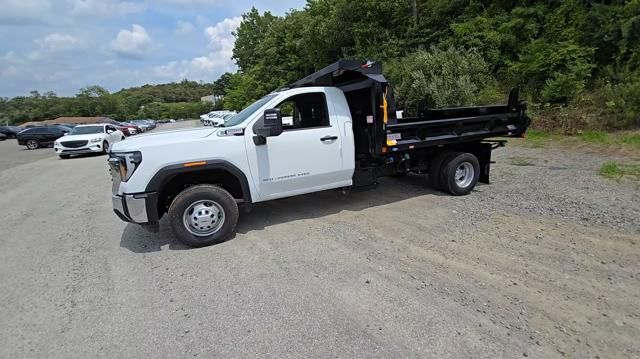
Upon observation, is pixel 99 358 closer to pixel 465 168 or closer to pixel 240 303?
pixel 240 303

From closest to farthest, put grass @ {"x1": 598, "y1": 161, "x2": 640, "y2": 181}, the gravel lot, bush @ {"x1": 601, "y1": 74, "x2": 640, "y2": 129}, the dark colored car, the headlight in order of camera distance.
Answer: the gravel lot < the headlight < grass @ {"x1": 598, "y1": 161, "x2": 640, "y2": 181} < bush @ {"x1": 601, "y1": 74, "x2": 640, "y2": 129} < the dark colored car

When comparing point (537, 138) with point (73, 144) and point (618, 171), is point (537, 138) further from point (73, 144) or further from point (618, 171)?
point (73, 144)

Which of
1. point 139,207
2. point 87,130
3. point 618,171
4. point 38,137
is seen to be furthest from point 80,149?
point 618,171

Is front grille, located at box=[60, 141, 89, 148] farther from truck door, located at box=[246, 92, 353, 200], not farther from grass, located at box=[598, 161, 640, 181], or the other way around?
grass, located at box=[598, 161, 640, 181]

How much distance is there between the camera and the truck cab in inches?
176

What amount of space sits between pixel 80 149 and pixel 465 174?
17.1 m

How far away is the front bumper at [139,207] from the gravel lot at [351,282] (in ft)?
1.63

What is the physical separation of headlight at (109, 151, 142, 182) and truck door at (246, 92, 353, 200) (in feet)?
4.45

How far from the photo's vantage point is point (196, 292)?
3584mm

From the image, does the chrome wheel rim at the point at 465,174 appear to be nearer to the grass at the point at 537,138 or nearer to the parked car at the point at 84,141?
the grass at the point at 537,138

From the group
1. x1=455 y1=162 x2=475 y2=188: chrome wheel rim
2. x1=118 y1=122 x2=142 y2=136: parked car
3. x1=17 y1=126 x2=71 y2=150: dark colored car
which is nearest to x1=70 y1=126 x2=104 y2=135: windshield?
x1=17 y1=126 x2=71 y2=150: dark colored car

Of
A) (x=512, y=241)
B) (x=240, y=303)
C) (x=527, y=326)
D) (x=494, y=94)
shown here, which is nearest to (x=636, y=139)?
(x=494, y=94)

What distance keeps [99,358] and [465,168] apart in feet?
19.8

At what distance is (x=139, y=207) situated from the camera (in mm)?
4398
